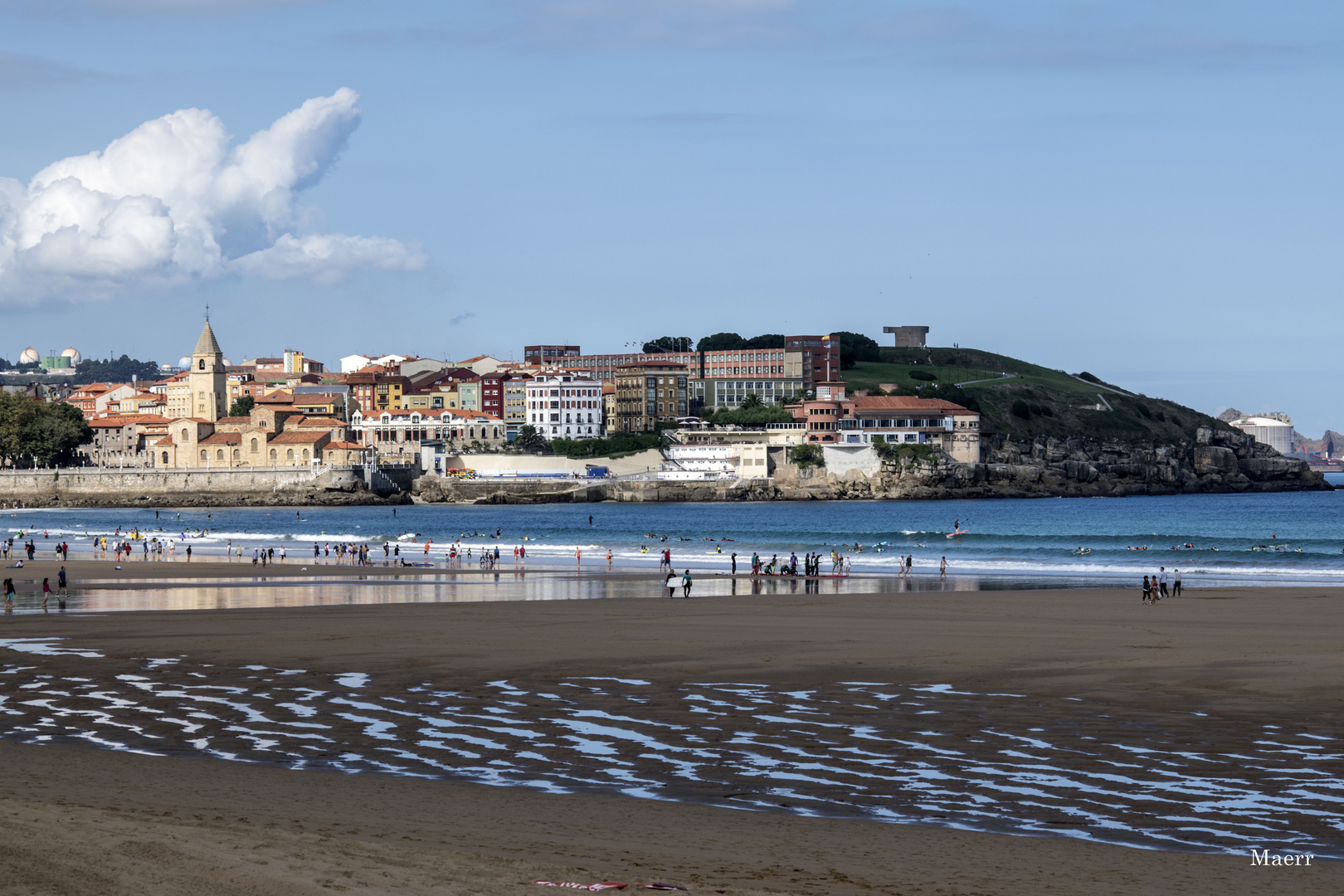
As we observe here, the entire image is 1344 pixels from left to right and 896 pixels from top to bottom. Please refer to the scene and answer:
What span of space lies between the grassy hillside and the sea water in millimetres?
37461

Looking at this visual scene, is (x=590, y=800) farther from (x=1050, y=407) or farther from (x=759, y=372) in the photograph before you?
(x=1050, y=407)

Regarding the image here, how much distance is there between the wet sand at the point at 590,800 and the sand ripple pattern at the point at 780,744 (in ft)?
1.52

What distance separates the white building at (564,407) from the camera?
6147 inches

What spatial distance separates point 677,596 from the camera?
36.3 meters

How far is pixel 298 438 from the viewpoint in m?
136

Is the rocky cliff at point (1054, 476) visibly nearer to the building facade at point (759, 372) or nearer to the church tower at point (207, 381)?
the building facade at point (759, 372)

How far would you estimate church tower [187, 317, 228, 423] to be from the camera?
155750 mm

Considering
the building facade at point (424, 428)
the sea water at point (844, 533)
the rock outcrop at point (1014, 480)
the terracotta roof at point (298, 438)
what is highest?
the building facade at point (424, 428)

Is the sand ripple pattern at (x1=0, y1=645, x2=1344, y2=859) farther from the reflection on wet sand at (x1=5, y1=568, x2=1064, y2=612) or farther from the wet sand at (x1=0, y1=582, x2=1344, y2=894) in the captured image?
the reflection on wet sand at (x1=5, y1=568, x2=1064, y2=612)

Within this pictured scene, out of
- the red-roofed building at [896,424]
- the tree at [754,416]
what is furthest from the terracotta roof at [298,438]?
the red-roofed building at [896,424]

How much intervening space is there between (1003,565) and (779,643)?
2987 centimetres

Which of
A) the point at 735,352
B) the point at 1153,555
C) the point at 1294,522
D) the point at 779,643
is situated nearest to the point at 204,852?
the point at 779,643

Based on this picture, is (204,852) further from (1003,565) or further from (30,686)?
(1003,565)

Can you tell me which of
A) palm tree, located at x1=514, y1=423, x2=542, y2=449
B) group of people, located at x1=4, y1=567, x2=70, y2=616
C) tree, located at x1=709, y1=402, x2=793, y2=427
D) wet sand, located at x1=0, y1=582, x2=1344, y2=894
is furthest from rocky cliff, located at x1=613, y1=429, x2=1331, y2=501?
wet sand, located at x1=0, y1=582, x2=1344, y2=894
